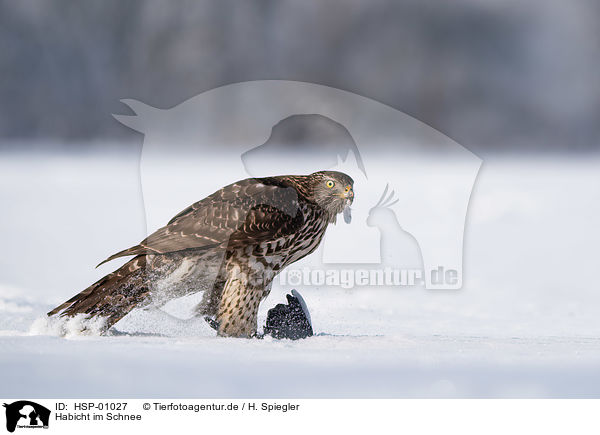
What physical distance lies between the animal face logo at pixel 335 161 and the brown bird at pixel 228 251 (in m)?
0.76

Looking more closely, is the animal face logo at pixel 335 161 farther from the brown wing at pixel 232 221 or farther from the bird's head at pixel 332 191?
the brown wing at pixel 232 221

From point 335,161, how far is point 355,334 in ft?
4.63

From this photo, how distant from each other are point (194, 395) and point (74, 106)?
1003cm

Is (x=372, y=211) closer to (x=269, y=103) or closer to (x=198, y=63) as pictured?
(x=269, y=103)

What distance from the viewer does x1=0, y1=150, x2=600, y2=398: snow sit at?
212cm

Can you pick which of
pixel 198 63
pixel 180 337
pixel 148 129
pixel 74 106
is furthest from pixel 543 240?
pixel 74 106

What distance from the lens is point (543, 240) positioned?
18.6 ft

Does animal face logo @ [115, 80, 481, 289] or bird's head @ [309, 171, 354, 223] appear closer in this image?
bird's head @ [309, 171, 354, 223]

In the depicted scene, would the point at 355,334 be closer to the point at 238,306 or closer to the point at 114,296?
the point at 238,306

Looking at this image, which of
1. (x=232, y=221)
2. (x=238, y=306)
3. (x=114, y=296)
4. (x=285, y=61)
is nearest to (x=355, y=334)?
(x=238, y=306)
